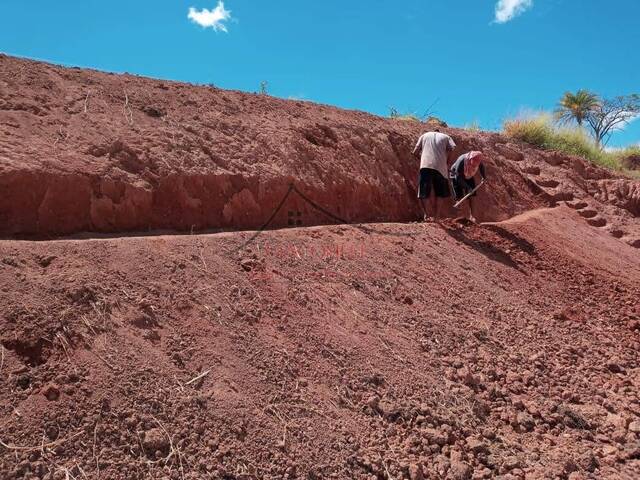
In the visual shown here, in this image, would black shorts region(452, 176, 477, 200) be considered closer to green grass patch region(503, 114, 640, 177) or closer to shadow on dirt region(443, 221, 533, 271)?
shadow on dirt region(443, 221, 533, 271)

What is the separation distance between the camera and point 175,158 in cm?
529

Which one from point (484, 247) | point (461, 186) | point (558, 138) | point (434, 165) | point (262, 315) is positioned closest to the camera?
point (262, 315)

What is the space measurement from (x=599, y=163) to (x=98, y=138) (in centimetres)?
981

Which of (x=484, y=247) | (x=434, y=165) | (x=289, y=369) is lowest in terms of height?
(x=289, y=369)

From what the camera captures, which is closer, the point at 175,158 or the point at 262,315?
the point at 262,315

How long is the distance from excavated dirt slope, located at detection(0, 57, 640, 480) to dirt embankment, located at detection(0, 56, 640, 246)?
21 mm

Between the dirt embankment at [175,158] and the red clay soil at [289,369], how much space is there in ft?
1.83

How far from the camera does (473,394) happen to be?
400 centimetres

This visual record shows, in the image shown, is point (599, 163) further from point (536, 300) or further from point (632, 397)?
point (632, 397)

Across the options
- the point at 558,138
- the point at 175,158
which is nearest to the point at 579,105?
the point at 558,138

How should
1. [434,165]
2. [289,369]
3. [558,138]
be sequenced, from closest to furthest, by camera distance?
[289,369] → [434,165] → [558,138]

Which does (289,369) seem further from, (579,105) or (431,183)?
(579,105)

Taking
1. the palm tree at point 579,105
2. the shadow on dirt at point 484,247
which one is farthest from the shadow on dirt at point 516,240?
the palm tree at point 579,105

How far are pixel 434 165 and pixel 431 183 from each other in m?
0.25
